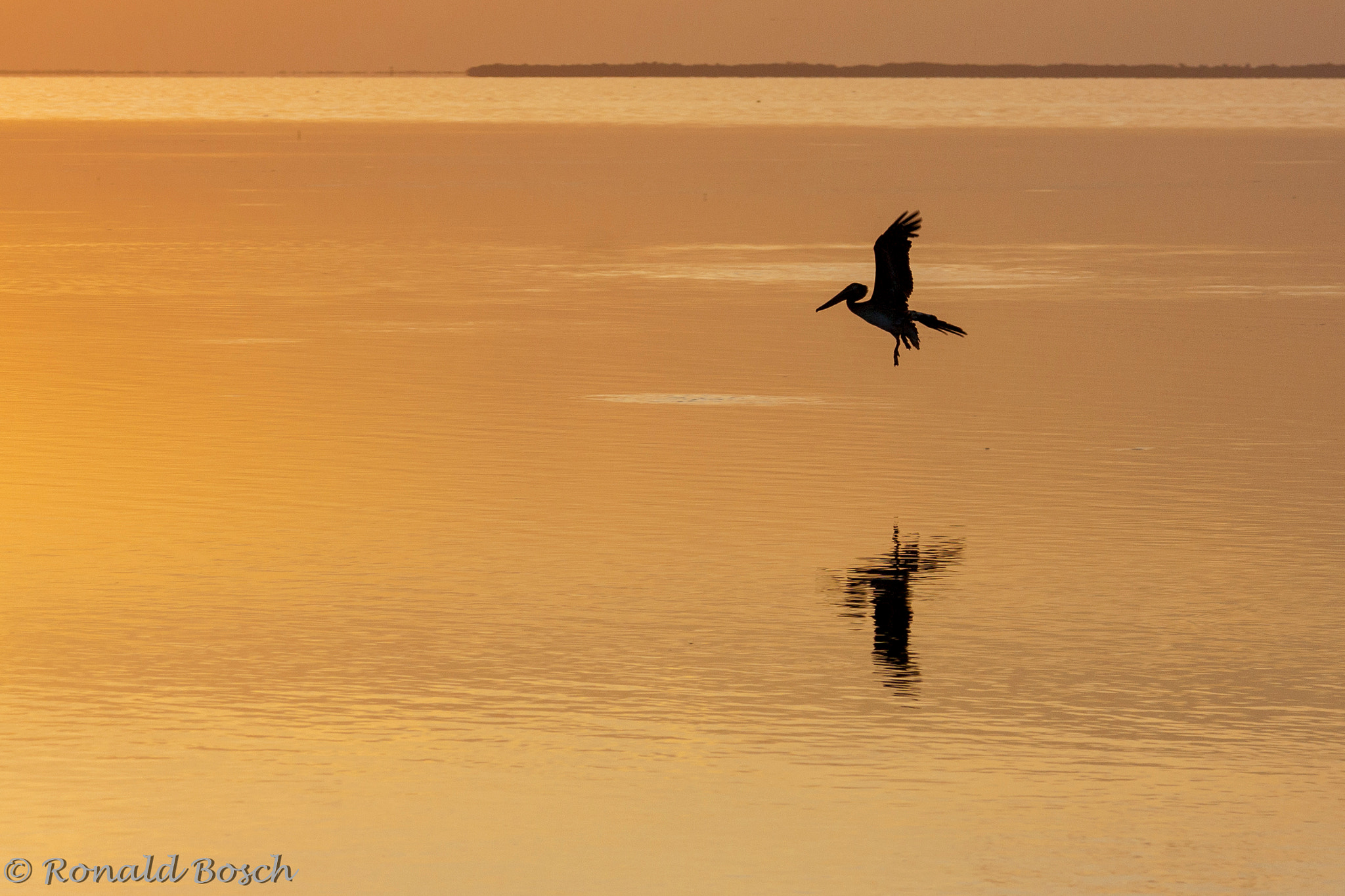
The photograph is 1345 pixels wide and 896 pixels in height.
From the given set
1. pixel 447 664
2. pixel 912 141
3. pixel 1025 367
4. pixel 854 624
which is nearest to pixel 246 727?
pixel 447 664

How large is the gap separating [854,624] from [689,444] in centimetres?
546

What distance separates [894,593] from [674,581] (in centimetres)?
111

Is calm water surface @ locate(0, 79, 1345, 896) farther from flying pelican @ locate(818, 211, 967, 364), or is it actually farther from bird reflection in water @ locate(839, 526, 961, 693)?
flying pelican @ locate(818, 211, 967, 364)

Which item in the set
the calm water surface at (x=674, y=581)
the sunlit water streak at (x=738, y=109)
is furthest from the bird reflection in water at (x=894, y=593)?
the sunlit water streak at (x=738, y=109)

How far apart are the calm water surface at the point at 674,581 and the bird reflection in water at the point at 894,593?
0.04 meters

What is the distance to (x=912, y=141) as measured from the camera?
275ft

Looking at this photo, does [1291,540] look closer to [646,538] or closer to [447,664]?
[646,538]

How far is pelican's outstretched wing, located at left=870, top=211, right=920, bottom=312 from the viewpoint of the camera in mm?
18828

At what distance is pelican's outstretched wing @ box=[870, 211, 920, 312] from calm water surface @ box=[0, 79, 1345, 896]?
2.90 feet

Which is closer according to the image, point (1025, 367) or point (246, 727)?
A: point (246, 727)

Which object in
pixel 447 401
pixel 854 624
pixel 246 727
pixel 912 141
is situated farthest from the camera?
pixel 912 141

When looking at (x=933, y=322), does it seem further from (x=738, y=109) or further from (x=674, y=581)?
(x=738, y=109)

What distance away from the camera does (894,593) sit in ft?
40.8

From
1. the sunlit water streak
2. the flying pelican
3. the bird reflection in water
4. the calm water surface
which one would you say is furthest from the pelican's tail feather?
the sunlit water streak
